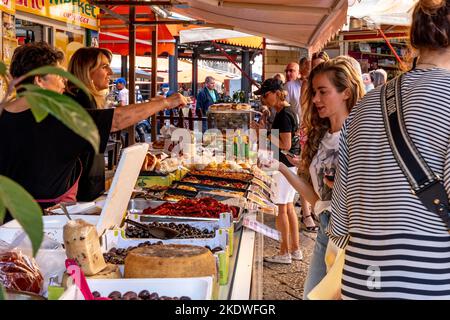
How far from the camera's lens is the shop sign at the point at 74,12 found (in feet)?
23.4

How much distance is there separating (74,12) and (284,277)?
4546mm

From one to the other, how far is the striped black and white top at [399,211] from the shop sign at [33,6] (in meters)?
5.13

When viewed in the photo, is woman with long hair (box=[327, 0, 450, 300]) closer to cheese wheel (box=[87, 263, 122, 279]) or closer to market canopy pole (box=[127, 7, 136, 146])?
cheese wheel (box=[87, 263, 122, 279])

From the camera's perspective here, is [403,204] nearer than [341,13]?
Yes

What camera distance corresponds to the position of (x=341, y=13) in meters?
5.24

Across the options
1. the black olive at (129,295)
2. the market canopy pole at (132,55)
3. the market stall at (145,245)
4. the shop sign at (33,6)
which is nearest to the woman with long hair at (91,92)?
the market stall at (145,245)

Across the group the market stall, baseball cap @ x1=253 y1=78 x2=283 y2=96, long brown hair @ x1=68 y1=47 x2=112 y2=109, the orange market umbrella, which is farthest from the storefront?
the market stall

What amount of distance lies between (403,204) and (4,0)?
4.74 metres

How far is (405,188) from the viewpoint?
1891 millimetres

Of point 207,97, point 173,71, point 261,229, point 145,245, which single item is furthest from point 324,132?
point 173,71

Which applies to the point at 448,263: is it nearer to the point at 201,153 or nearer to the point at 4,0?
the point at 201,153
